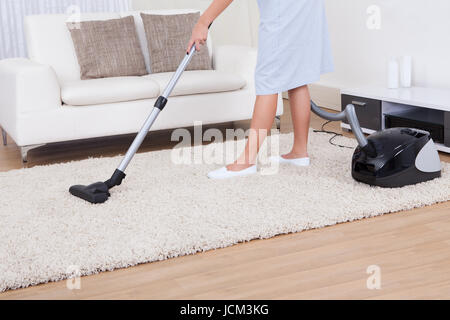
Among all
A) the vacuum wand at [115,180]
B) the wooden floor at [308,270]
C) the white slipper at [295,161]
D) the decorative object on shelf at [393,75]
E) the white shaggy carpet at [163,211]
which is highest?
the decorative object on shelf at [393,75]

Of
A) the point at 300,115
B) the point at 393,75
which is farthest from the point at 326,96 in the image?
the point at 300,115

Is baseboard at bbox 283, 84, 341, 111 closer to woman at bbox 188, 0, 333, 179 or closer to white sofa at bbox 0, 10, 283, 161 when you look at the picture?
white sofa at bbox 0, 10, 283, 161

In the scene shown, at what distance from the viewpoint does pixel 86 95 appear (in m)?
3.11

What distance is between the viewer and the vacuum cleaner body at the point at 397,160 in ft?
7.54

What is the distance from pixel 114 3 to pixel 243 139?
9.12ft

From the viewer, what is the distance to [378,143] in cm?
234

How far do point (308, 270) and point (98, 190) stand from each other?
3.22 ft

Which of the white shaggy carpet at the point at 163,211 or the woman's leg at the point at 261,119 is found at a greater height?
the woman's leg at the point at 261,119

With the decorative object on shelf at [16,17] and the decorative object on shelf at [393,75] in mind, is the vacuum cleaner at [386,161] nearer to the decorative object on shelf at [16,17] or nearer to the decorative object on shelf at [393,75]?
the decorative object on shelf at [393,75]

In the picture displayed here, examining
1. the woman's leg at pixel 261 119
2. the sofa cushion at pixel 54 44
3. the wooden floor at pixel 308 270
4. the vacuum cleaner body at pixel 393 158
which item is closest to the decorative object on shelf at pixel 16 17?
the sofa cushion at pixel 54 44

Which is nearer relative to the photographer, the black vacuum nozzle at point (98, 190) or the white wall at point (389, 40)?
the black vacuum nozzle at point (98, 190)

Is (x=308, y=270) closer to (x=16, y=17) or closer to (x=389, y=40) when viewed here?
(x=389, y=40)
